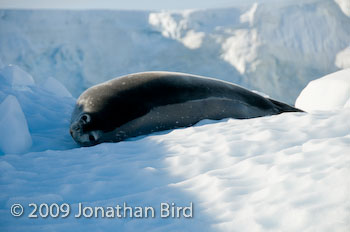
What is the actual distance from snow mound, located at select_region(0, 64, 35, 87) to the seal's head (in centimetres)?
153

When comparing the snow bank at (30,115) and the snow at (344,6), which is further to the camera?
the snow at (344,6)

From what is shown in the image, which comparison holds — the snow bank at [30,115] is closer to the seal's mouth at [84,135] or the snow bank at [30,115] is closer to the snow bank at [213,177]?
the seal's mouth at [84,135]

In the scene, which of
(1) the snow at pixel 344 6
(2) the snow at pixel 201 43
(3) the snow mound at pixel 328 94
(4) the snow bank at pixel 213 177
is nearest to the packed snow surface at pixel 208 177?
(4) the snow bank at pixel 213 177

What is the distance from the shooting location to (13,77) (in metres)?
3.79

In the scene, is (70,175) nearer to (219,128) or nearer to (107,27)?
(219,128)

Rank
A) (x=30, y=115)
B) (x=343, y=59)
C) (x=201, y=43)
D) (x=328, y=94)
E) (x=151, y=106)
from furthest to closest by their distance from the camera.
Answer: (x=201, y=43) → (x=343, y=59) → (x=328, y=94) → (x=30, y=115) → (x=151, y=106)

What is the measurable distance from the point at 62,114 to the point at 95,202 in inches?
76.4

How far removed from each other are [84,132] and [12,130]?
0.47 metres

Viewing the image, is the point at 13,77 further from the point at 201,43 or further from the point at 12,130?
the point at 201,43

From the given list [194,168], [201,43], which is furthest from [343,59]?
[194,168]

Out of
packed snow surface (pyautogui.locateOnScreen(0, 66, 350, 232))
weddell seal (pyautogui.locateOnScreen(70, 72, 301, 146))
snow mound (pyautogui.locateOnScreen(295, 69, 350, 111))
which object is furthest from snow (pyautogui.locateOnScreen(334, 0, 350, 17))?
packed snow surface (pyautogui.locateOnScreen(0, 66, 350, 232))

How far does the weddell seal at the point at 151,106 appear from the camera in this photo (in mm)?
2457

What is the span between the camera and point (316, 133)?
174cm

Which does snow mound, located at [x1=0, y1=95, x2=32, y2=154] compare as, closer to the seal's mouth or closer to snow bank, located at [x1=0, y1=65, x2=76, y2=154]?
snow bank, located at [x1=0, y1=65, x2=76, y2=154]
